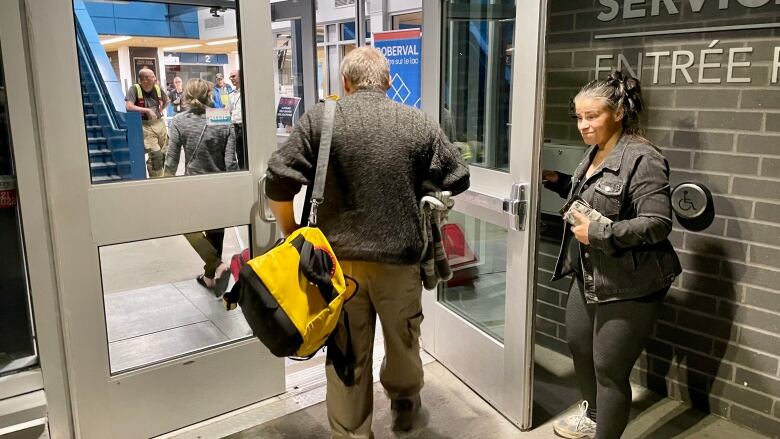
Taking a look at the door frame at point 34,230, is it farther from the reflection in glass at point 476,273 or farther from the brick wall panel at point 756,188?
the brick wall panel at point 756,188

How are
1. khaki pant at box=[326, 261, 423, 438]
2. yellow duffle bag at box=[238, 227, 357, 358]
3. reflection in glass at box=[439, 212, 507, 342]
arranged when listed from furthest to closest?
reflection in glass at box=[439, 212, 507, 342]
khaki pant at box=[326, 261, 423, 438]
yellow duffle bag at box=[238, 227, 357, 358]

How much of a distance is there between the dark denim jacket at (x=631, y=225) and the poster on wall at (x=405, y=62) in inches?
123

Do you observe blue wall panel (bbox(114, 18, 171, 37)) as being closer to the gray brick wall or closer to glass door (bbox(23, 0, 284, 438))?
glass door (bbox(23, 0, 284, 438))

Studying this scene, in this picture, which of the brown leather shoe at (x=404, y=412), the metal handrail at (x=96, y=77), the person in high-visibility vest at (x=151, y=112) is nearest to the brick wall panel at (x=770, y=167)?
the brown leather shoe at (x=404, y=412)

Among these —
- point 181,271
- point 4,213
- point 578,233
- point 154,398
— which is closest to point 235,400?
point 154,398

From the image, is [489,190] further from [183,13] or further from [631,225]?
[183,13]

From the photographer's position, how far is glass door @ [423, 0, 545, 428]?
2402mm

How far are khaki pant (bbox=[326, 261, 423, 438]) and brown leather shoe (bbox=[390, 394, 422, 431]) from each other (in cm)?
29

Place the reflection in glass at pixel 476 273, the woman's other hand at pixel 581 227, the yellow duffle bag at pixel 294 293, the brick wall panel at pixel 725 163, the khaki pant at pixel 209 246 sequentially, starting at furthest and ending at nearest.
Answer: the reflection in glass at pixel 476 273 < the khaki pant at pixel 209 246 < the brick wall panel at pixel 725 163 < the woman's other hand at pixel 581 227 < the yellow duffle bag at pixel 294 293

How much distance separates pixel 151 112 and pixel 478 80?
150 centimetres

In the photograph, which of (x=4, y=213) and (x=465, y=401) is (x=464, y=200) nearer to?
(x=465, y=401)

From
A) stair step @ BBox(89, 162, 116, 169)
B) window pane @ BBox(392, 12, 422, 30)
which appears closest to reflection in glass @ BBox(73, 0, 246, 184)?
stair step @ BBox(89, 162, 116, 169)

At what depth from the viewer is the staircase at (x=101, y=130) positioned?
2230 millimetres

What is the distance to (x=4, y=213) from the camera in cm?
222
